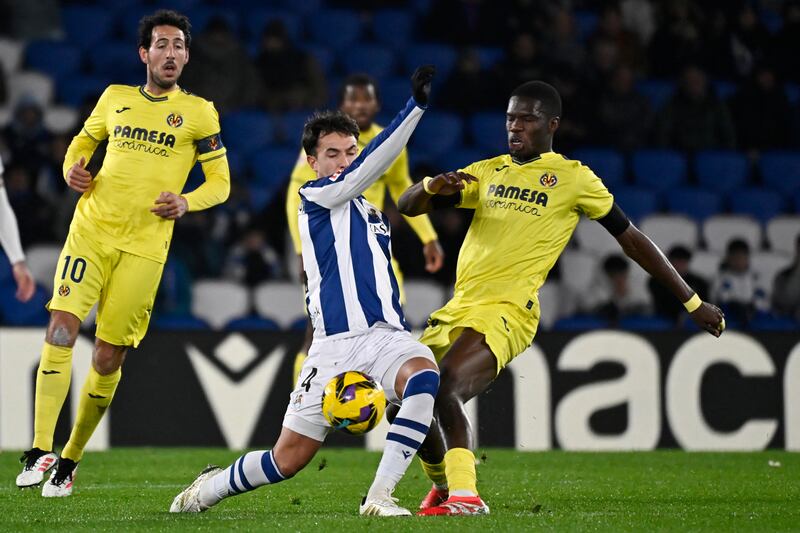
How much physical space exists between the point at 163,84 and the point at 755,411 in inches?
225

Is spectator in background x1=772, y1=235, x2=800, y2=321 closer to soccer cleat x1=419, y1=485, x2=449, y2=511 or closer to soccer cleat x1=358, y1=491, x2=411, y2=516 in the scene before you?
soccer cleat x1=419, y1=485, x2=449, y2=511

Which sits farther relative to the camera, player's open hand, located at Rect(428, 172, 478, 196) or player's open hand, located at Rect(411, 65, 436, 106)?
player's open hand, located at Rect(428, 172, 478, 196)

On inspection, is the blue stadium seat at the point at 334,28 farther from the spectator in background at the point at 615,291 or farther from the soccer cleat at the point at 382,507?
the soccer cleat at the point at 382,507

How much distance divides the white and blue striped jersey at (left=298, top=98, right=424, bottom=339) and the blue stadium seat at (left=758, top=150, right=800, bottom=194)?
9.36 metres

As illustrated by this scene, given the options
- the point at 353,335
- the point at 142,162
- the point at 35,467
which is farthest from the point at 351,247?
the point at 35,467

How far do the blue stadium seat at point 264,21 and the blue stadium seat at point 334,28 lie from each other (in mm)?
185

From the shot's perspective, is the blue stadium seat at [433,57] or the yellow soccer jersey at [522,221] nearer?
the yellow soccer jersey at [522,221]

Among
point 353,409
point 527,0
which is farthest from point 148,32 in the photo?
point 527,0

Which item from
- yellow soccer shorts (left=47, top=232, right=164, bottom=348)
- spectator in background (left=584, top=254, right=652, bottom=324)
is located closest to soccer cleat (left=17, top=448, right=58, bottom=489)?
yellow soccer shorts (left=47, top=232, right=164, bottom=348)

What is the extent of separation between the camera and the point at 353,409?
17.5 feet

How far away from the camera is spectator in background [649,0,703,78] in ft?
50.3

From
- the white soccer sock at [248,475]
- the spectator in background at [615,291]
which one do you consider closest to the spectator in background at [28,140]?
the spectator in background at [615,291]

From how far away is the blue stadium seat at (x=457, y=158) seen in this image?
13.4 meters

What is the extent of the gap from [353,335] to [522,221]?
1159 millimetres
